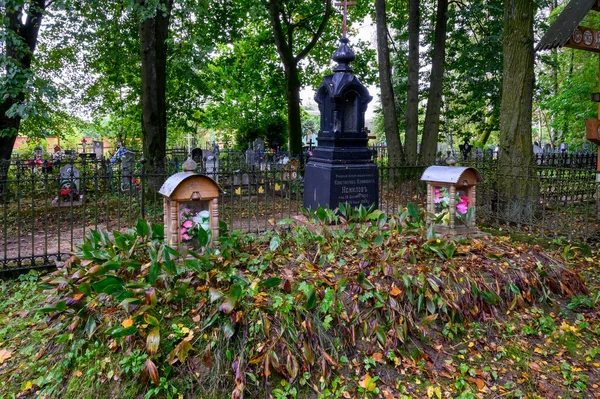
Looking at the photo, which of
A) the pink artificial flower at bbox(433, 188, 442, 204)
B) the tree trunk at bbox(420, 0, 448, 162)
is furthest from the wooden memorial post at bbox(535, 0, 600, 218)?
the tree trunk at bbox(420, 0, 448, 162)

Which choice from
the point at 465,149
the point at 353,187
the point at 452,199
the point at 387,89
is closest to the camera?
the point at 452,199

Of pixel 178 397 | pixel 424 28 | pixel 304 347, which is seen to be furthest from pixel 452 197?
pixel 424 28

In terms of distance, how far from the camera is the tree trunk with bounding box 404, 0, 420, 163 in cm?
1228

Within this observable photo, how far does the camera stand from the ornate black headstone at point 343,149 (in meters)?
6.33

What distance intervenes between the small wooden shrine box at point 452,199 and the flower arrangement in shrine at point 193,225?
289 cm

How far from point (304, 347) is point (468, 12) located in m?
11.3

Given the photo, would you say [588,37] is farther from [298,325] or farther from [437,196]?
[298,325]

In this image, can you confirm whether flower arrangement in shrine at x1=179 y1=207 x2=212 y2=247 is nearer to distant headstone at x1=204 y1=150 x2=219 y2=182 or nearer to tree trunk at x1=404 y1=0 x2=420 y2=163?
distant headstone at x1=204 y1=150 x2=219 y2=182

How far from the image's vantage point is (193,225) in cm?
472

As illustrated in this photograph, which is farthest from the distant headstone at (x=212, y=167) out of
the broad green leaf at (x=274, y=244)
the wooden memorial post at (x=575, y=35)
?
the wooden memorial post at (x=575, y=35)

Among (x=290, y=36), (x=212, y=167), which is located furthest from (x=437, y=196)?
(x=290, y=36)

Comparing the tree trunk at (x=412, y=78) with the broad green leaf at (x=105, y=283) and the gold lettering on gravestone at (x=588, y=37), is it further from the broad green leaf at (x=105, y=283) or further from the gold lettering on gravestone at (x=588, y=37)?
the broad green leaf at (x=105, y=283)

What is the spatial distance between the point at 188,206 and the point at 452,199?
341 cm

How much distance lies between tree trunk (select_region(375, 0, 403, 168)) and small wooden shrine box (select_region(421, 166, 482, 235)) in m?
6.13
